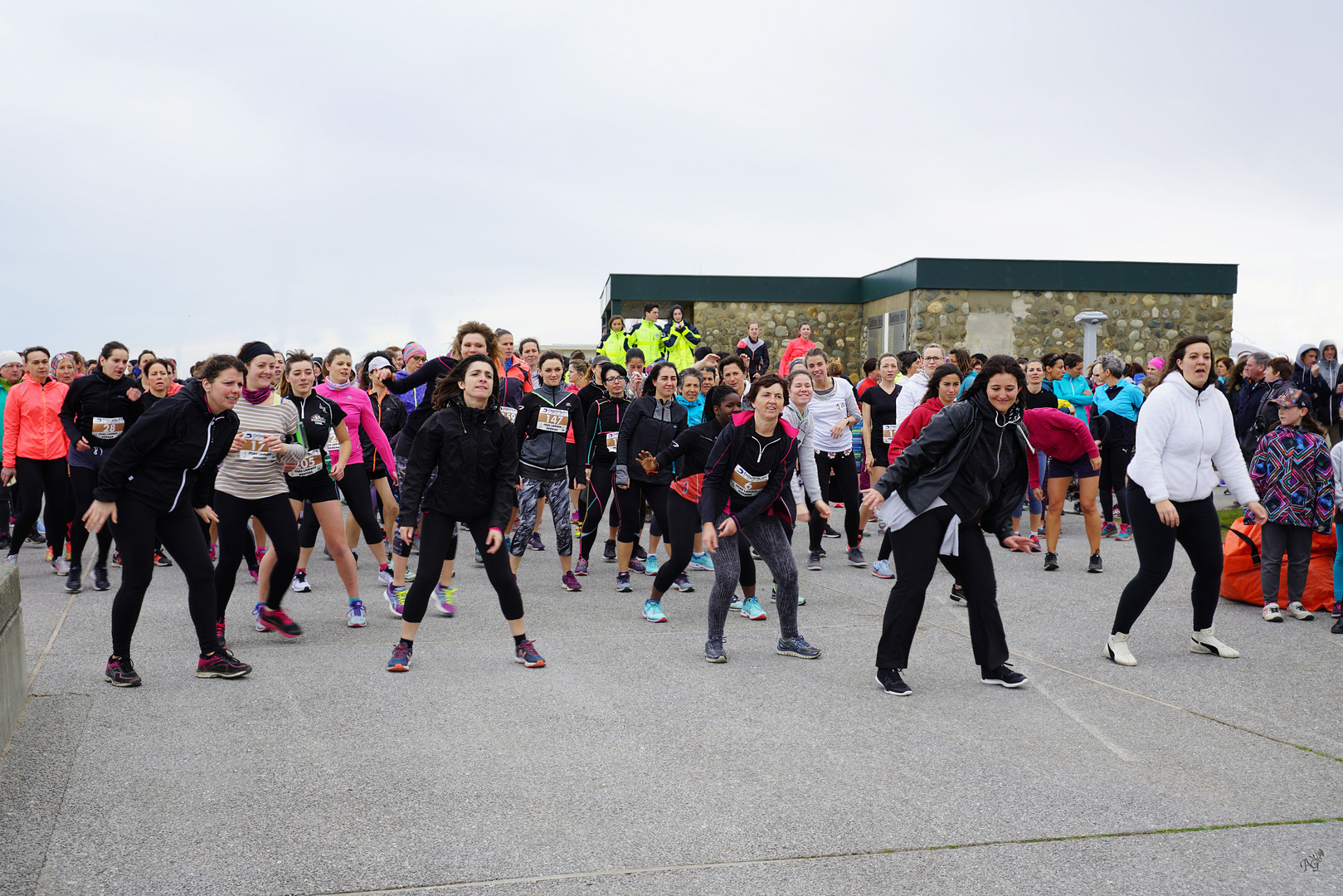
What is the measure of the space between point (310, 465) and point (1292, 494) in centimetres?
696

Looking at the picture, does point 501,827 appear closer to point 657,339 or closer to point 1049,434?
point 1049,434

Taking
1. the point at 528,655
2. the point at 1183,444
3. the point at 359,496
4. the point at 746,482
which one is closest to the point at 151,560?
the point at 359,496

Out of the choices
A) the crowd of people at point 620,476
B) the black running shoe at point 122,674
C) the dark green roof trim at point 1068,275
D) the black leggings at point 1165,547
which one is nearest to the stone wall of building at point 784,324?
the dark green roof trim at point 1068,275

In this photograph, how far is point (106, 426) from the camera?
8289mm

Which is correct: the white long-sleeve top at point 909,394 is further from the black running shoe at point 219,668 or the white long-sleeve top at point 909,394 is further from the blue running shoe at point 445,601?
the black running shoe at point 219,668

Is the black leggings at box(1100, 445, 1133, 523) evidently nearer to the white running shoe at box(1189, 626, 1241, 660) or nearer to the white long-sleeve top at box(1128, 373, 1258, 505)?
the white running shoe at box(1189, 626, 1241, 660)

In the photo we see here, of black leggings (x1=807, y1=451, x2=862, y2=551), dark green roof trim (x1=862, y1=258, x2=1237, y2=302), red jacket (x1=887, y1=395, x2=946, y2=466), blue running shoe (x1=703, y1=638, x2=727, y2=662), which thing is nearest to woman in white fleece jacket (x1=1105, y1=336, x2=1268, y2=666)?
red jacket (x1=887, y1=395, x2=946, y2=466)

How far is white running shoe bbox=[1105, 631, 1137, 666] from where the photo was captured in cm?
588

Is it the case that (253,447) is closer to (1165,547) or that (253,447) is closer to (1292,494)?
(1165,547)

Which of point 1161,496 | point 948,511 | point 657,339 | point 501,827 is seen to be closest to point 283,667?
point 501,827

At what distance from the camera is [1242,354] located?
12.8 metres

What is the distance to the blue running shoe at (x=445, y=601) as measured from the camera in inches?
290

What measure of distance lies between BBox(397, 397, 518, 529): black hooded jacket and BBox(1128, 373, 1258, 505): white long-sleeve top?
12.2 ft

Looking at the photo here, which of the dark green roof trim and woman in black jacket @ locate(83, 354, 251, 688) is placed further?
the dark green roof trim
